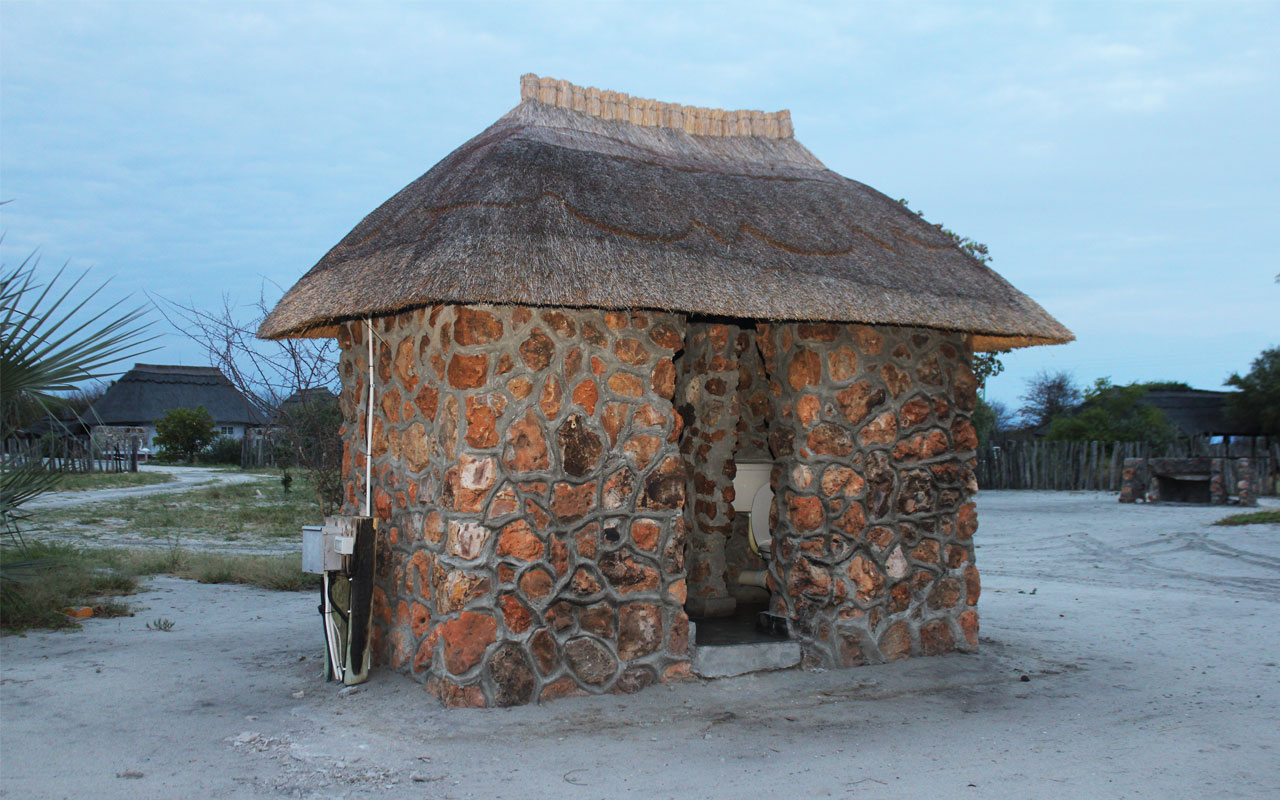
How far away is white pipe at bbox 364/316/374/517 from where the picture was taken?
17.7 ft

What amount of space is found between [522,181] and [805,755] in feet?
10.9

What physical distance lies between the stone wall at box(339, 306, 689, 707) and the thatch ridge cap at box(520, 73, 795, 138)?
204 centimetres

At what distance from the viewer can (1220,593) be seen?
9.19 meters

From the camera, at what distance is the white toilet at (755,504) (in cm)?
648

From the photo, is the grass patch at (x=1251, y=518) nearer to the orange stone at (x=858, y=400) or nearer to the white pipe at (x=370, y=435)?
the orange stone at (x=858, y=400)

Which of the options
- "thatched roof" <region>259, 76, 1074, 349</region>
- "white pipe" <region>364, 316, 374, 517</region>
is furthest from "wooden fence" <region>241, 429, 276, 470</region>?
"white pipe" <region>364, 316, 374, 517</region>

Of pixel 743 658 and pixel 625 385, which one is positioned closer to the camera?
pixel 625 385

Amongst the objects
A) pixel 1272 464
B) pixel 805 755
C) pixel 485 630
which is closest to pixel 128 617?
pixel 485 630

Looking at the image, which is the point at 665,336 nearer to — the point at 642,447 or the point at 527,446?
the point at 642,447

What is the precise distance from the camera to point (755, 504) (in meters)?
6.56

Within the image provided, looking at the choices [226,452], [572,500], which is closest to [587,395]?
[572,500]

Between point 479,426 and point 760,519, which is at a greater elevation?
point 479,426

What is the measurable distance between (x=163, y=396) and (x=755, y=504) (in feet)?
121

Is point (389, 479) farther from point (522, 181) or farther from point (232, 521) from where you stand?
point (232, 521)
